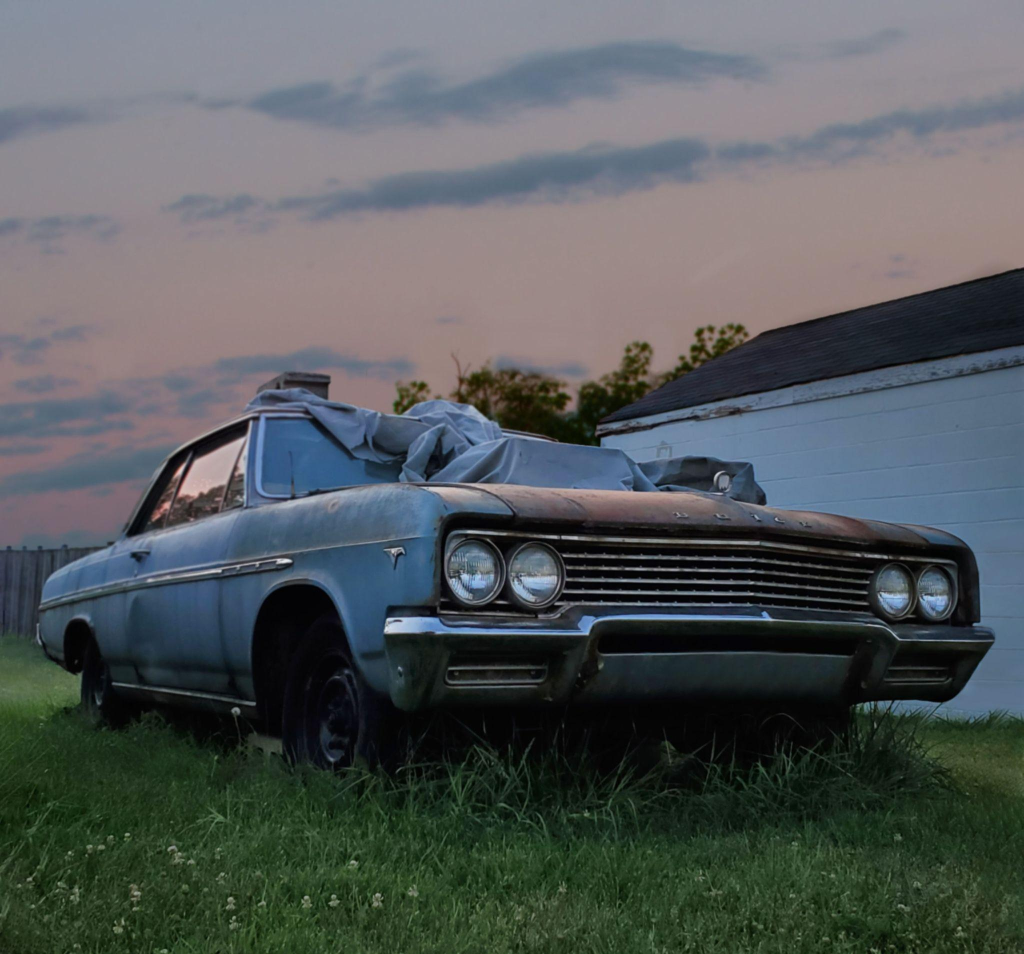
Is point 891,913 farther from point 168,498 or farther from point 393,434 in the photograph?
point 168,498

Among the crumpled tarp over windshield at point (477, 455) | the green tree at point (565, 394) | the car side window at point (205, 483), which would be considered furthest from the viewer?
the green tree at point (565, 394)

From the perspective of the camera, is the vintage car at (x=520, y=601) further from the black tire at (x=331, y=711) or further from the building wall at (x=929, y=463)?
the building wall at (x=929, y=463)

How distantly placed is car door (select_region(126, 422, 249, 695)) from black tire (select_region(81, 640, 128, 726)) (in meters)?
0.72

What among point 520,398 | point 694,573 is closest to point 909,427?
point 694,573

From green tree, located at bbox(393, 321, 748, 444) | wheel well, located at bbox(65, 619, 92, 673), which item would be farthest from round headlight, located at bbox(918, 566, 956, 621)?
green tree, located at bbox(393, 321, 748, 444)

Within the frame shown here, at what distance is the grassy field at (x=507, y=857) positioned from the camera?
3.04m

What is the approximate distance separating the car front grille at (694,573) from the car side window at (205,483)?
218 cm

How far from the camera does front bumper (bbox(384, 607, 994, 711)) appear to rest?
3863 mm

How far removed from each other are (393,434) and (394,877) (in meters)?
2.65

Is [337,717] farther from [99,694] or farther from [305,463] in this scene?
[99,694]

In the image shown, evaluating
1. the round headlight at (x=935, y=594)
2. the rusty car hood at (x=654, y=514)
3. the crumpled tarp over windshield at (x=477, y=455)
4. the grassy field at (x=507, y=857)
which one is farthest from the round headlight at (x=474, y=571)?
the round headlight at (x=935, y=594)

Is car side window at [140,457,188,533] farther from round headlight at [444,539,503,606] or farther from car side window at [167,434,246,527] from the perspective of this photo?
round headlight at [444,539,503,606]

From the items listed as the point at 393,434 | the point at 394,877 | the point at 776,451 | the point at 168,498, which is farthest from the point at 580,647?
the point at 776,451

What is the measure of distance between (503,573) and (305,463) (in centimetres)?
179
